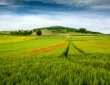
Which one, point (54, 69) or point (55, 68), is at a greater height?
point (54, 69)

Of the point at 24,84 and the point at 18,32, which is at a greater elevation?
the point at 24,84

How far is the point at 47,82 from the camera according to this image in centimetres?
770

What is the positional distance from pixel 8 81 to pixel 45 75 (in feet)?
6.26

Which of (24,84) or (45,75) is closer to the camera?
(24,84)

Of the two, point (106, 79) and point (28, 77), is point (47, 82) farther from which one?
point (106, 79)

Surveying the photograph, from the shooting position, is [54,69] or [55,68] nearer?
[54,69]

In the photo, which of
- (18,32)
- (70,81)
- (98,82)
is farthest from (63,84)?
Answer: (18,32)

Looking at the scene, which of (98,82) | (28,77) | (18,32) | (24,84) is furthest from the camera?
(18,32)

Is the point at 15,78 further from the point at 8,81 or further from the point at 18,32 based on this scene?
the point at 18,32

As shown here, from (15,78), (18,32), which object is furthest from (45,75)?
(18,32)

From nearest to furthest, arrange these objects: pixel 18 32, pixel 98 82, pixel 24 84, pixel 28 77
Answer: pixel 24 84
pixel 98 82
pixel 28 77
pixel 18 32

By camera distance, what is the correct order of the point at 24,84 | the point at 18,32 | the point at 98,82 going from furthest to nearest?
the point at 18,32, the point at 98,82, the point at 24,84

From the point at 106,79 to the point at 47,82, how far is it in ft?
9.08

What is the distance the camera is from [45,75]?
9172 mm
